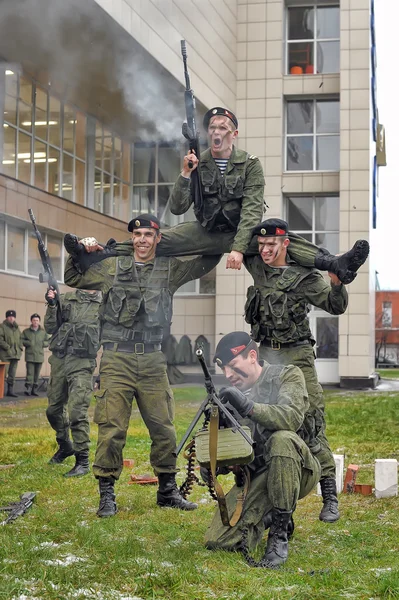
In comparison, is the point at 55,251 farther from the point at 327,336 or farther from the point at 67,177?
the point at 327,336

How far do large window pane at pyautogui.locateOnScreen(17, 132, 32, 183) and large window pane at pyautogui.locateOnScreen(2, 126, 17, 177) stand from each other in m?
0.26

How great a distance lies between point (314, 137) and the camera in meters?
26.1

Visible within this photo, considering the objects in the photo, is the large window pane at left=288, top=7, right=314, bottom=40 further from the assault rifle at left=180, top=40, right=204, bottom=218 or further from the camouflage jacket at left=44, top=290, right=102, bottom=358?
the assault rifle at left=180, top=40, right=204, bottom=218

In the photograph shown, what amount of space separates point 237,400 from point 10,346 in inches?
551

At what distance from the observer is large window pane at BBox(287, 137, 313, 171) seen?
1025 inches

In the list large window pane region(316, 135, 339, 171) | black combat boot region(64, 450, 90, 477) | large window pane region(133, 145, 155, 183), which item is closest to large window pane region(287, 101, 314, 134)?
large window pane region(316, 135, 339, 171)

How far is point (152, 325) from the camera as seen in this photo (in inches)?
245

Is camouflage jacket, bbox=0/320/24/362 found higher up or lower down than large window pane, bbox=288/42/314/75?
lower down

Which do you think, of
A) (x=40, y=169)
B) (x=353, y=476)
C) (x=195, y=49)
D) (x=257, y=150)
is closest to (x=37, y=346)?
(x=40, y=169)

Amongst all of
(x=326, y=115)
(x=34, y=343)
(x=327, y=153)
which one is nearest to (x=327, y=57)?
(x=326, y=115)

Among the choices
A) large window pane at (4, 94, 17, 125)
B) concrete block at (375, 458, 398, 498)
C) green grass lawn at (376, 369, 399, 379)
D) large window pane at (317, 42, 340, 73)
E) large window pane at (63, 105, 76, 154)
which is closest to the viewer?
concrete block at (375, 458, 398, 498)

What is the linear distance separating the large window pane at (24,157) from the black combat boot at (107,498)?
1514 centimetres

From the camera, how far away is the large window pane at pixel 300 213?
26062mm

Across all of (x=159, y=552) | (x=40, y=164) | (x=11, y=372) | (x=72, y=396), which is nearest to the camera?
(x=159, y=552)
